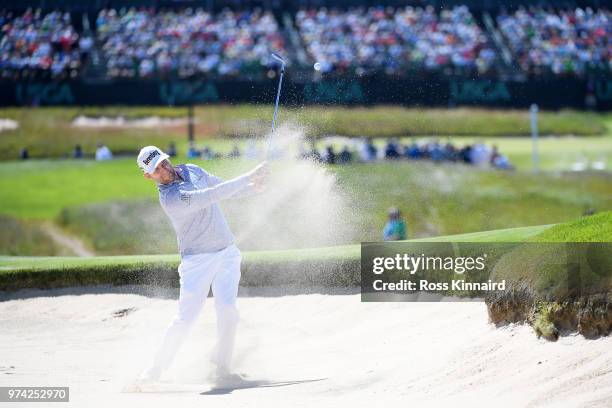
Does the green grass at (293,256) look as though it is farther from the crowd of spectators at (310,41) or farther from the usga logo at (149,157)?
the crowd of spectators at (310,41)

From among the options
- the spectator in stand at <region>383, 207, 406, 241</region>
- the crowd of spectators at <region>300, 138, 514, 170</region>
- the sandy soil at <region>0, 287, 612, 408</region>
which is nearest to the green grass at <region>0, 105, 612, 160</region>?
the crowd of spectators at <region>300, 138, 514, 170</region>

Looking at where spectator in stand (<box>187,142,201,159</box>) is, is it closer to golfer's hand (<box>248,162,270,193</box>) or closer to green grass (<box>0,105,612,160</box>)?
green grass (<box>0,105,612,160</box>)

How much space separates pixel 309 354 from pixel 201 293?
186 centimetres

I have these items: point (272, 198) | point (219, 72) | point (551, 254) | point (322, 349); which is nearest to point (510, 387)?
point (551, 254)

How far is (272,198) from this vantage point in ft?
51.9

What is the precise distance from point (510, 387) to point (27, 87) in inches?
1155

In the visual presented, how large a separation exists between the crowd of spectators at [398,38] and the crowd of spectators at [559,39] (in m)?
1.10

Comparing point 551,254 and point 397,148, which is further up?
point 551,254

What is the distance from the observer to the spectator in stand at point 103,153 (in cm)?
3488

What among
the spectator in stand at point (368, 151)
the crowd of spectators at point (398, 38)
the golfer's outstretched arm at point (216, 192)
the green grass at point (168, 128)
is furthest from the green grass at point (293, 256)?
the crowd of spectators at point (398, 38)

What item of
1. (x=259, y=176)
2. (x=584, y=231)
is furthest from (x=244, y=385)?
(x=584, y=231)

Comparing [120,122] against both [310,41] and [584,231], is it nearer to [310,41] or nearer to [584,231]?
[310,41]

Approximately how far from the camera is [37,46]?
1438 inches

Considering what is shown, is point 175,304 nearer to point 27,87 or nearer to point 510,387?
point 510,387
